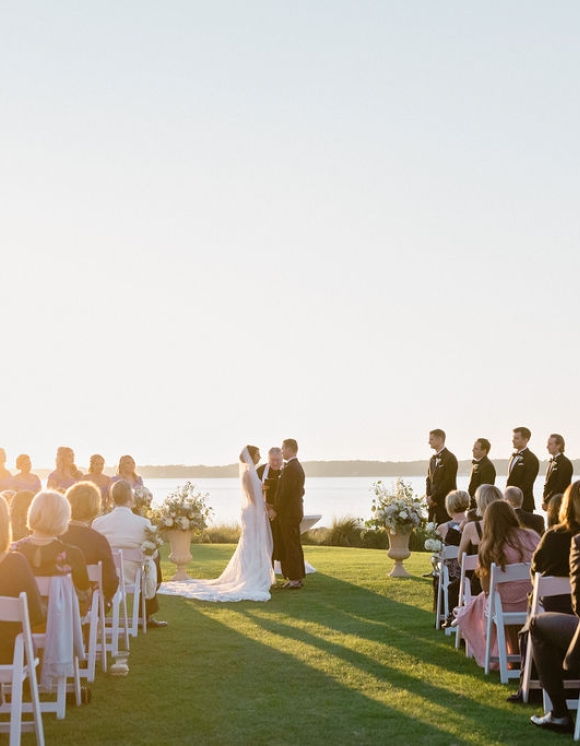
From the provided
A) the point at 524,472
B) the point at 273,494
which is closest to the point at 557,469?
the point at 524,472

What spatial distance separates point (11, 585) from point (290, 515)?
8.66 metres

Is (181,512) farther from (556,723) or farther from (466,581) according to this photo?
(556,723)

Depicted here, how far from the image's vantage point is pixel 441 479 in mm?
13398

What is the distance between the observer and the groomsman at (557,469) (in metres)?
12.8

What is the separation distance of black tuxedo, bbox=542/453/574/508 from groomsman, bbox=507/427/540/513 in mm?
198

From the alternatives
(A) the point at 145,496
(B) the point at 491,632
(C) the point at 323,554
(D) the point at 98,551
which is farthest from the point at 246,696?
(C) the point at 323,554

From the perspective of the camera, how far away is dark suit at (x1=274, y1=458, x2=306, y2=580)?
1346cm

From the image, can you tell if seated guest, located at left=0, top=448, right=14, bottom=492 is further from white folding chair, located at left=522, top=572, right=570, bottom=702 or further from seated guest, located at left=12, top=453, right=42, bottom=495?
white folding chair, located at left=522, top=572, right=570, bottom=702

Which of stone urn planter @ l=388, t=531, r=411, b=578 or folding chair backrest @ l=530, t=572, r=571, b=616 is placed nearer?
folding chair backrest @ l=530, t=572, r=571, b=616

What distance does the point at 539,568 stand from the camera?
602 centimetres

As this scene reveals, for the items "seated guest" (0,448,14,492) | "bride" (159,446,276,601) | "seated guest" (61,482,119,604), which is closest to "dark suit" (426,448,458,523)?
"bride" (159,446,276,601)

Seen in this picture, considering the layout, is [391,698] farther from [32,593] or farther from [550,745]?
[32,593]

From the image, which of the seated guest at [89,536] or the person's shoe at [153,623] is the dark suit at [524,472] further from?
the seated guest at [89,536]

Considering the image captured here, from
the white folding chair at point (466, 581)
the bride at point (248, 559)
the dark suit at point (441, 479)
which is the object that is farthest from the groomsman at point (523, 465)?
the white folding chair at point (466, 581)
